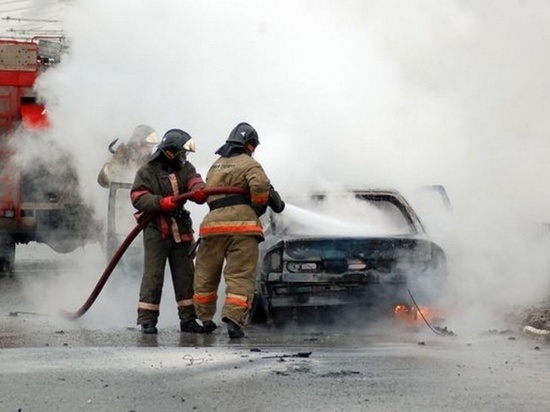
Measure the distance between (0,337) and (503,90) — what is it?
8632mm

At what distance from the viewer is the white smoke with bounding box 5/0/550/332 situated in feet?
39.5

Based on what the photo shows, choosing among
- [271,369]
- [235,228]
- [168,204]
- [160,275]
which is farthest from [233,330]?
[271,369]

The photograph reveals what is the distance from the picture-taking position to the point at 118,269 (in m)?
12.2

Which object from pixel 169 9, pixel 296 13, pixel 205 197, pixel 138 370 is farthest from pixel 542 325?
pixel 169 9

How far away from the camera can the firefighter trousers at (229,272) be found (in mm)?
9625

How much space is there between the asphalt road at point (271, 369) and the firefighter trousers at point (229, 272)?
0.85 feet

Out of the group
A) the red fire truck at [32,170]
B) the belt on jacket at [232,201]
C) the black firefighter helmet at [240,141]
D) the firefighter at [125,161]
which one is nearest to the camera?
the belt on jacket at [232,201]

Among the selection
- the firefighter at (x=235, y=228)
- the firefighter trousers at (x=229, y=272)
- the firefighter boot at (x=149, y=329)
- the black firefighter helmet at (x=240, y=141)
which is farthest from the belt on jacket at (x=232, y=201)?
the firefighter boot at (x=149, y=329)

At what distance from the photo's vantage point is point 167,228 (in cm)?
1019

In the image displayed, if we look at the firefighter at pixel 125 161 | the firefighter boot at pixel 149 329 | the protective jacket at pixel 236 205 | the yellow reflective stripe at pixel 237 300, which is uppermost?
the firefighter at pixel 125 161

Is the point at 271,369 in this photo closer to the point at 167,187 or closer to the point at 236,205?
the point at 236,205

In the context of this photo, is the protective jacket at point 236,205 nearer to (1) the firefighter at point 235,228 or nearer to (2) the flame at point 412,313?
(1) the firefighter at point 235,228

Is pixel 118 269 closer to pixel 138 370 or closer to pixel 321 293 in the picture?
pixel 321 293

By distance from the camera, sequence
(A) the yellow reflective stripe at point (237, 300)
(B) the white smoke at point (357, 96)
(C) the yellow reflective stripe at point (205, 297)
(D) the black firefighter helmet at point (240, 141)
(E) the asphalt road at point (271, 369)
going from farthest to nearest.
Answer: (B) the white smoke at point (357, 96) → (C) the yellow reflective stripe at point (205, 297) → (D) the black firefighter helmet at point (240, 141) → (A) the yellow reflective stripe at point (237, 300) → (E) the asphalt road at point (271, 369)
